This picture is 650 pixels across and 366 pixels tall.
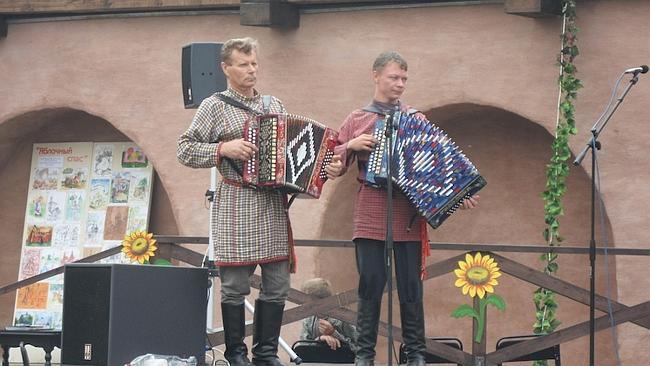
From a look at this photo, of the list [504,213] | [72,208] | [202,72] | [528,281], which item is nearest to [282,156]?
[202,72]

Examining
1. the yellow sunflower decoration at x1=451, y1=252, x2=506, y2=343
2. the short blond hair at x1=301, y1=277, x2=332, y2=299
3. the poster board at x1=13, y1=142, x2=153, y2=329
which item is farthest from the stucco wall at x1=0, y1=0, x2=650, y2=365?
the yellow sunflower decoration at x1=451, y1=252, x2=506, y2=343

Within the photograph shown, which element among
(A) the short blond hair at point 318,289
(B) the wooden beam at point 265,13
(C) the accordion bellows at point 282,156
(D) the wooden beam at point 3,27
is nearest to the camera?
(C) the accordion bellows at point 282,156

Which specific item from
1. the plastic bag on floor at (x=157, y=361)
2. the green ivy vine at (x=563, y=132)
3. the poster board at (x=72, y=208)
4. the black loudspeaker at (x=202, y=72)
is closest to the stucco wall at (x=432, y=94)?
the green ivy vine at (x=563, y=132)

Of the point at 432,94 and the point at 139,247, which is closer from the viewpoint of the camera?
the point at 139,247

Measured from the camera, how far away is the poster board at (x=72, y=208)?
12.0 metres

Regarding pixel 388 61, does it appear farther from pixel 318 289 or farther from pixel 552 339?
pixel 318 289

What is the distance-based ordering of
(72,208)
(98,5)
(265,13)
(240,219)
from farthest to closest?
(72,208) → (98,5) → (265,13) → (240,219)

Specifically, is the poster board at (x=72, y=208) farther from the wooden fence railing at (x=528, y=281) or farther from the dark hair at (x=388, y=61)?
the dark hair at (x=388, y=61)

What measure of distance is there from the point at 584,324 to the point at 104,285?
11.0 feet

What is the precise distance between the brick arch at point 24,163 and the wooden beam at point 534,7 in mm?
3725

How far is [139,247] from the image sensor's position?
9.59 m

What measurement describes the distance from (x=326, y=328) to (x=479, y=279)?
1278 mm

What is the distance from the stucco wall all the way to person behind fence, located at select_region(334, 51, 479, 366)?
322 cm

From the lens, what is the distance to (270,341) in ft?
22.3
